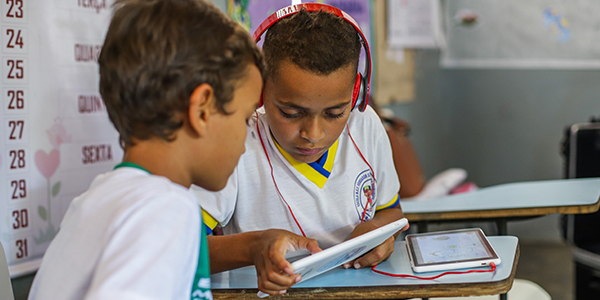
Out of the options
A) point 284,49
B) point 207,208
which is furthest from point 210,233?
point 284,49

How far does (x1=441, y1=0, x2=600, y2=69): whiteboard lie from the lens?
3.76m

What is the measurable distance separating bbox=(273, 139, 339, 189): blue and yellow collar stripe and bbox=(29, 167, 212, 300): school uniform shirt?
512 millimetres

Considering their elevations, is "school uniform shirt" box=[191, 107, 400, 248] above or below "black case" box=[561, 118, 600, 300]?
above

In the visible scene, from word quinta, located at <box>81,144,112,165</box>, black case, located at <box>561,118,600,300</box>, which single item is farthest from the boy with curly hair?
black case, located at <box>561,118,600,300</box>

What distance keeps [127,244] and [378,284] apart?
0.54 m

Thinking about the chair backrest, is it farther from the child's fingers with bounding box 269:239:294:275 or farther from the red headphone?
the red headphone

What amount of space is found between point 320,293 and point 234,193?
27cm

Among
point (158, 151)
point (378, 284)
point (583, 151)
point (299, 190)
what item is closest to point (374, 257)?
point (378, 284)

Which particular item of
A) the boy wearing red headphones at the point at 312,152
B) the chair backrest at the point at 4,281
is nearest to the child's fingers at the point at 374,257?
the boy wearing red headphones at the point at 312,152

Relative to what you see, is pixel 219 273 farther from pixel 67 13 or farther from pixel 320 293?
pixel 67 13

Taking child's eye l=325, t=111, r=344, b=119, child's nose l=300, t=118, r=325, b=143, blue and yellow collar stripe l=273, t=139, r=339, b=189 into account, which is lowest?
blue and yellow collar stripe l=273, t=139, r=339, b=189

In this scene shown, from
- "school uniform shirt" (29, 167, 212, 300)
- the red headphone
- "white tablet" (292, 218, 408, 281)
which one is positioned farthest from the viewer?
the red headphone

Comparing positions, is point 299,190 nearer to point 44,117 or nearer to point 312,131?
point 312,131

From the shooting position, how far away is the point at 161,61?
623 mm
